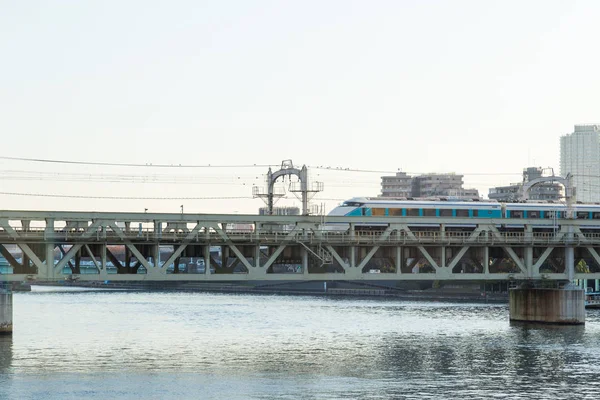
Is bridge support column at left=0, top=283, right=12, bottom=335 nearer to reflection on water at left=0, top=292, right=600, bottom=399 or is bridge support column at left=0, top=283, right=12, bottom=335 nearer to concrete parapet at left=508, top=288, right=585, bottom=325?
reflection on water at left=0, top=292, right=600, bottom=399

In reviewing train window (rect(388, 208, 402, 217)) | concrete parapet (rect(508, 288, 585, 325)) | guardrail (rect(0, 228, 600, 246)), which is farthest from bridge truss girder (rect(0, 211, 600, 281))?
train window (rect(388, 208, 402, 217))

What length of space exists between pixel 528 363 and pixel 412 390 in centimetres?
1760

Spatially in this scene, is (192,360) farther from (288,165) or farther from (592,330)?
(592,330)

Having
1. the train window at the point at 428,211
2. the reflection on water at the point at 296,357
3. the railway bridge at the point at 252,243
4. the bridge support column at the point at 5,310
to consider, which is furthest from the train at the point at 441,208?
the bridge support column at the point at 5,310

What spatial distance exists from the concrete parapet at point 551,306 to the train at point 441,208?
40.2 feet

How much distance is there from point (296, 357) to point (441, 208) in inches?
1936

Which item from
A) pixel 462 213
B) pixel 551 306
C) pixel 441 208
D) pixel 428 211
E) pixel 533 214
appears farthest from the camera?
pixel 533 214

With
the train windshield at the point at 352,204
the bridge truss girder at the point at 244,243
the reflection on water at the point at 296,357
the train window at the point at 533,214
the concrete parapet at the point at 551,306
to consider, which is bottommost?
the reflection on water at the point at 296,357

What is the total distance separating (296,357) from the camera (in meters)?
88.4

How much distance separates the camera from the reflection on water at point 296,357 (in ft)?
232

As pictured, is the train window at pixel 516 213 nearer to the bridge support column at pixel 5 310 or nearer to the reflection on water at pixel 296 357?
the reflection on water at pixel 296 357

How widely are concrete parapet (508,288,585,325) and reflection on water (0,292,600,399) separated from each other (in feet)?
6.48

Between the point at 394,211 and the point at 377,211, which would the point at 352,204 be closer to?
the point at 377,211

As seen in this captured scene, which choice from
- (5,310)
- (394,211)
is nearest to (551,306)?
(394,211)
